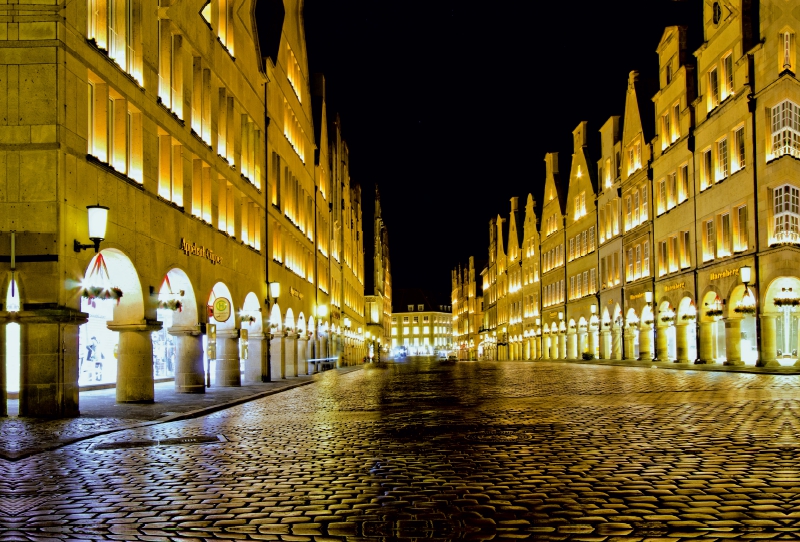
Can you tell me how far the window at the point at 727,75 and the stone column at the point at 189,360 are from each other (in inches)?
1160

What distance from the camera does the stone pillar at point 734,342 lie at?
42281mm

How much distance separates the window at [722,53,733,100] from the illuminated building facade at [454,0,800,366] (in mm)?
66

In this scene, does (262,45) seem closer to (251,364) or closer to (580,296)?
(251,364)

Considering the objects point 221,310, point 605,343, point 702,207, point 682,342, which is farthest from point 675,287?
point 221,310

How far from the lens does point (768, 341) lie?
126 feet

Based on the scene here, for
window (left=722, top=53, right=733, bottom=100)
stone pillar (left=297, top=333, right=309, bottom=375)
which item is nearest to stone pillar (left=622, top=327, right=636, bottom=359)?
window (left=722, top=53, right=733, bottom=100)

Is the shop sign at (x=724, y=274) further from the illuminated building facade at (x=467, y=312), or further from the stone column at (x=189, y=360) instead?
the illuminated building facade at (x=467, y=312)

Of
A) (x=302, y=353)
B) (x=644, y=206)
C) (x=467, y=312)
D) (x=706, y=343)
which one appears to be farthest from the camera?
(x=467, y=312)

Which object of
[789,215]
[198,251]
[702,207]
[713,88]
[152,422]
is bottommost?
[152,422]

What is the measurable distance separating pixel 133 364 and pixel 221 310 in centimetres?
675

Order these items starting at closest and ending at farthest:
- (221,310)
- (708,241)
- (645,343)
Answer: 1. (221,310)
2. (708,241)
3. (645,343)

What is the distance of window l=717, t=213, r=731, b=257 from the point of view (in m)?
43.1

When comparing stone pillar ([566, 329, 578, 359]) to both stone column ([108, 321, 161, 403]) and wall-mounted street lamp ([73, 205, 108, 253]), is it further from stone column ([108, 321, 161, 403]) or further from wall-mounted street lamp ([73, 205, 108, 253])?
wall-mounted street lamp ([73, 205, 108, 253])

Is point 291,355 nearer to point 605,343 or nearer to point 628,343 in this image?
point 628,343
